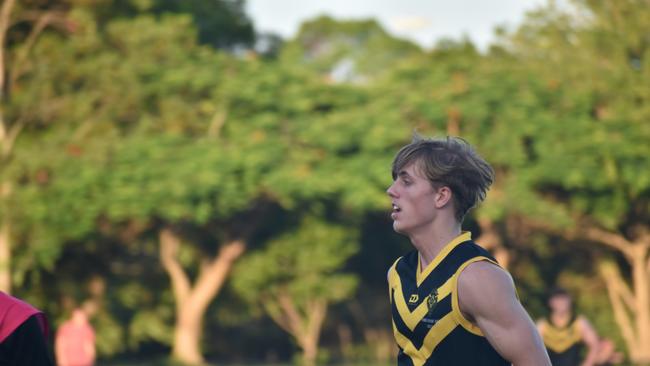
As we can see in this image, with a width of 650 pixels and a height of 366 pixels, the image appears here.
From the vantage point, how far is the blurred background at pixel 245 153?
26719mm

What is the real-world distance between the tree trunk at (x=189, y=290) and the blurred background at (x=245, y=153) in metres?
0.06

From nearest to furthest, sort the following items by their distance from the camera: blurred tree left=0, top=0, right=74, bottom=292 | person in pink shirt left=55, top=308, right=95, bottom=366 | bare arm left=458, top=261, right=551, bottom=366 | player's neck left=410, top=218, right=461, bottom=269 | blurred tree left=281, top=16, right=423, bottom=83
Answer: bare arm left=458, top=261, right=551, bottom=366, player's neck left=410, top=218, right=461, bottom=269, person in pink shirt left=55, top=308, right=95, bottom=366, blurred tree left=0, top=0, right=74, bottom=292, blurred tree left=281, top=16, right=423, bottom=83

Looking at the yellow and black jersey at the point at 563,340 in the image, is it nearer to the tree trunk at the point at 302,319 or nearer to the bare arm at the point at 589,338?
the bare arm at the point at 589,338

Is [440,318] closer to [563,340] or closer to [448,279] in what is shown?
[448,279]

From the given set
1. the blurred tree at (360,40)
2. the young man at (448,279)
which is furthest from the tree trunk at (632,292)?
the young man at (448,279)

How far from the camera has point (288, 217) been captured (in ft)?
107

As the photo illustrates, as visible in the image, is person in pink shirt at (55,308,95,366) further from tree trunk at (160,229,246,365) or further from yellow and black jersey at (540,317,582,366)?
tree trunk at (160,229,246,365)

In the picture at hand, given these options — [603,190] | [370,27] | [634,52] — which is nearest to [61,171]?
→ [603,190]

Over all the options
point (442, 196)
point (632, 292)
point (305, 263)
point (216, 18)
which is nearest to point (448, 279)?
point (442, 196)

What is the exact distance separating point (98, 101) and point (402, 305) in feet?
78.8

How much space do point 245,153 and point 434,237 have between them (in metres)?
23.4

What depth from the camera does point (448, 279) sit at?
399 centimetres

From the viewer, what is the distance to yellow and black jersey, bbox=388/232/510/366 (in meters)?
3.94

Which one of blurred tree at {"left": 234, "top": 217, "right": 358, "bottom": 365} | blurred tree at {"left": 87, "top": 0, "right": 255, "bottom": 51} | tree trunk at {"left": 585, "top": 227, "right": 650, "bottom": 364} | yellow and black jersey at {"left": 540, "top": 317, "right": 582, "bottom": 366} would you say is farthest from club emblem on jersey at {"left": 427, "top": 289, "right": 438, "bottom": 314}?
tree trunk at {"left": 585, "top": 227, "right": 650, "bottom": 364}
